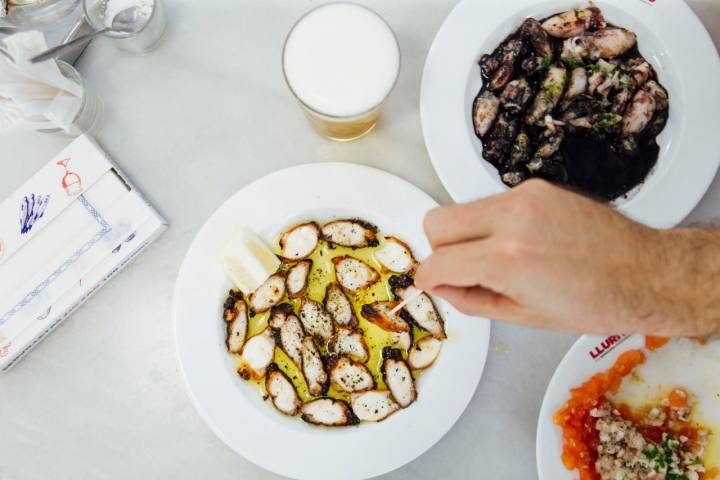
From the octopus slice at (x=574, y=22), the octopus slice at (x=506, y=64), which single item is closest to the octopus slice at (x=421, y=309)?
the octopus slice at (x=506, y=64)

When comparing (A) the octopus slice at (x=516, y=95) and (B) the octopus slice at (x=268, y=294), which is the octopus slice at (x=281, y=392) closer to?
(B) the octopus slice at (x=268, y=294)

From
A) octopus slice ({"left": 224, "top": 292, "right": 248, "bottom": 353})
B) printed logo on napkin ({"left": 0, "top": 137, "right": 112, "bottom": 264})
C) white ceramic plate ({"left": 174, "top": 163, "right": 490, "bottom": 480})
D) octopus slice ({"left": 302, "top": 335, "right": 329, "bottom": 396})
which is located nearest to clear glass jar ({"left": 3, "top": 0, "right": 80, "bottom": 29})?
printed logo on napkin ({"left": 0, "top": 137, "right": 112, "bottom": 264})

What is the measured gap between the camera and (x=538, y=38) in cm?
92

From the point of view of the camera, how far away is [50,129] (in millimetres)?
964

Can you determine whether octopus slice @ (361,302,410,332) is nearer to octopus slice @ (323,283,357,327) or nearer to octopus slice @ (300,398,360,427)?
octopus slice @ (323,283,357,327)

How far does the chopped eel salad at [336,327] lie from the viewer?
962 millimetres

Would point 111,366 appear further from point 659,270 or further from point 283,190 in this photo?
point 659,270

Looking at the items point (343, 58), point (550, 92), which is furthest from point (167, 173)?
point (550, 92)

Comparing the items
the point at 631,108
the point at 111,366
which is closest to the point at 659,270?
the point at 631,108

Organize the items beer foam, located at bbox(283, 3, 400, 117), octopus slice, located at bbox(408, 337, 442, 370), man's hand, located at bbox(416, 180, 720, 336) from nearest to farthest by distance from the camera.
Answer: man's hand, located at bbox(416, 180, 720, 336) < beer foam, located at bbox(283, 3, 400, 117) < octopus slice, located at bbox(408, 337, 442, 370)

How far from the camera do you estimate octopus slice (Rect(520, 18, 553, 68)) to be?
A: 0.92 meters

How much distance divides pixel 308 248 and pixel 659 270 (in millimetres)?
514

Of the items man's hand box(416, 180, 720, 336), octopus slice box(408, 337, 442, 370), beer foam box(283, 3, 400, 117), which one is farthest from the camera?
octopus slice box(408, 337, 442, 370)

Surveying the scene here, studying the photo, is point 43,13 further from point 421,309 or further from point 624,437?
point 624,437
